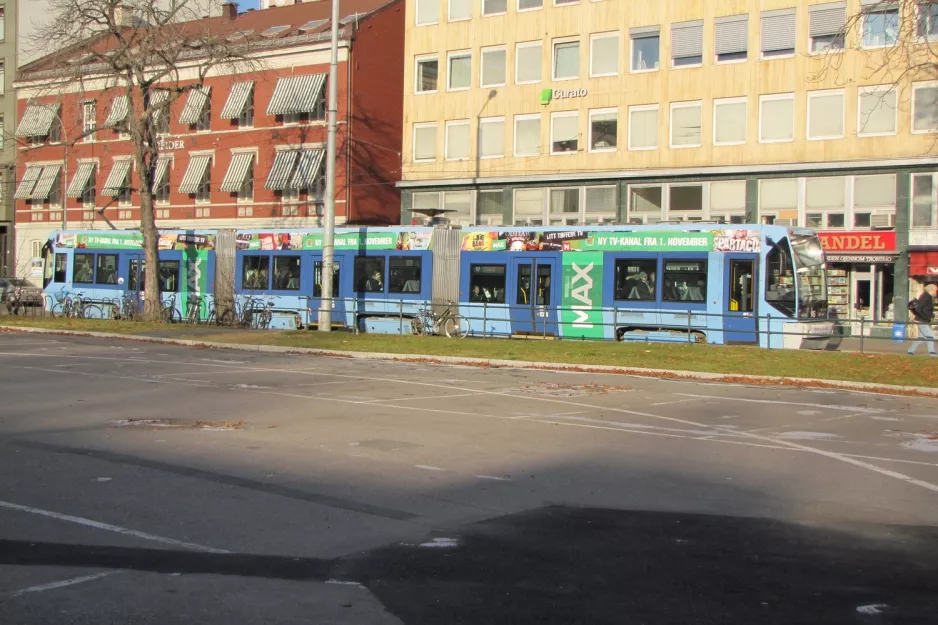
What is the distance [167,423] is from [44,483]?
3.77 metres

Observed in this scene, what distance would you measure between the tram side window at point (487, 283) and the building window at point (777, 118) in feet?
51.6

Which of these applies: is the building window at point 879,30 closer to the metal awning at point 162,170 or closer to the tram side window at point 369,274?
the tram side window at point 369,274

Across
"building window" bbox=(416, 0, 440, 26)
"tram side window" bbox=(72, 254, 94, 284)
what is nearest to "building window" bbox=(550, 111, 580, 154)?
"building window" bbox=(416, 0, 440, 26)

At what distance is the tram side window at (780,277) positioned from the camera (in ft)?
87.8

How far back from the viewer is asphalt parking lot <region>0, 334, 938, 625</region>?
5855 millimetres

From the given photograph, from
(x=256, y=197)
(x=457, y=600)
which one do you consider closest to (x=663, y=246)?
(x=457, y=600)

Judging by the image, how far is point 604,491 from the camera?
9.21 meters

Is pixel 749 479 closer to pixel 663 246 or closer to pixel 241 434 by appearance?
pixel 241 434

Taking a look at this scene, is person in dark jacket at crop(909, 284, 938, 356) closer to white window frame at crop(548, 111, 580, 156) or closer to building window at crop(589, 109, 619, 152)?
building window at crop(589, 109, 619, 152)

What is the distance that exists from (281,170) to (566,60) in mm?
14443

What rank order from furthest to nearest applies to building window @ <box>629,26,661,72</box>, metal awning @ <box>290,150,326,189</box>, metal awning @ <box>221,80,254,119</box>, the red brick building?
metal awning @ <box>221,80,254,119</box>
the red brick building
metal awning @ <box>290,150,326,189</box>
building window @ <box>629,26,661,72</box>

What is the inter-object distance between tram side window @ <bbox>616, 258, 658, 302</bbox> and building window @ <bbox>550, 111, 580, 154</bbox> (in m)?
16.9

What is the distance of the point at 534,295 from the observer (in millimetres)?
30281

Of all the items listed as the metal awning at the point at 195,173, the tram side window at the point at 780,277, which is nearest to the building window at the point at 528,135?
the metal awning at the point at 195,173
